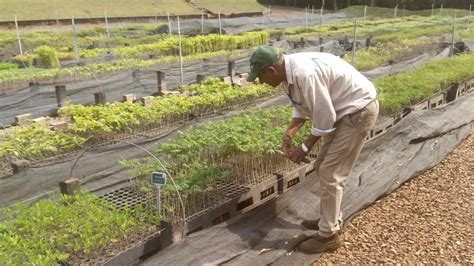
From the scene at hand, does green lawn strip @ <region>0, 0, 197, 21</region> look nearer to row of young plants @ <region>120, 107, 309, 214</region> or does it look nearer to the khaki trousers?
row of young plants @ <region>120, 107, 309, 214</region>

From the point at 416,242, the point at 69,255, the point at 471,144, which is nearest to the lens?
the point at 69,255

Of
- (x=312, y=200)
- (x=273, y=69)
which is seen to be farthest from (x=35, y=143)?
(x=273, y=69)

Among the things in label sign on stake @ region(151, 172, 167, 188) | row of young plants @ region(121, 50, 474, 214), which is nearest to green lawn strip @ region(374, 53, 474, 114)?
row of young plants @ region(121, 50, 474, 214)

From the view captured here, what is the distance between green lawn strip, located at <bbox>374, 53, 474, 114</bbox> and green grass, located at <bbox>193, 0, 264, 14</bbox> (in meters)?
31.8

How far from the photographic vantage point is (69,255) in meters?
2.95

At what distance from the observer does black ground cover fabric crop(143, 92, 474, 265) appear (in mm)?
3213

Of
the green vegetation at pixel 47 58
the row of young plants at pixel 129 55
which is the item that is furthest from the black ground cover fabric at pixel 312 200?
the green vegetation at pixel 47 58

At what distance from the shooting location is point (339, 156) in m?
3.30

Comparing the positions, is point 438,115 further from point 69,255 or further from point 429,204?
point 69,255

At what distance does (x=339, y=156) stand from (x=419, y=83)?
15.7 ft

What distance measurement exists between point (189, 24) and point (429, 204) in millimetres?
20547

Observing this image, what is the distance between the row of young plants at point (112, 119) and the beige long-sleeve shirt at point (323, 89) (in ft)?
11.3

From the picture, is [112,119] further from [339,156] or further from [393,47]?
[393,47]

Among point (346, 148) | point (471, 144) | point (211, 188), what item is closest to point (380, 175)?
point (346, 148)
